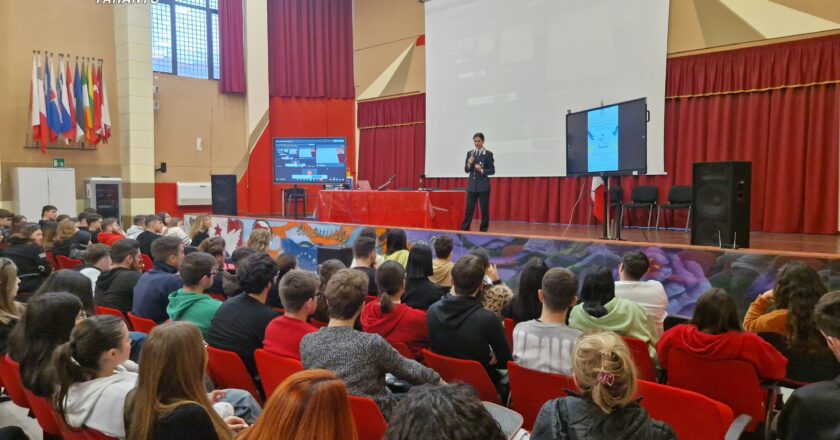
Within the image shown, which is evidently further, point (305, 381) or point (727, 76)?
point (727, 76)

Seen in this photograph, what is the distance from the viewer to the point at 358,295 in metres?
2.25

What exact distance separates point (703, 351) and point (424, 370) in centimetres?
119

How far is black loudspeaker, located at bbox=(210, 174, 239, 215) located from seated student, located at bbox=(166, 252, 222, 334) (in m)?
7.92

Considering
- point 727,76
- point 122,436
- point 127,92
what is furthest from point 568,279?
point 127,92

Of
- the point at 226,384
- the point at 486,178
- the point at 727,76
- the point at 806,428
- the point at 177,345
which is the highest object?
the point at 727,76

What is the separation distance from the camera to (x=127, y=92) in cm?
1109

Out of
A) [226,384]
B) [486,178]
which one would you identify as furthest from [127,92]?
[226,384]

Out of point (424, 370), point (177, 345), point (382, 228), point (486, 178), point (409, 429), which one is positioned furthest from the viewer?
point (486, 178)

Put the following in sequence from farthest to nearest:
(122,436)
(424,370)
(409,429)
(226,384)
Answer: (226,384), (424,370), (122,436), (409,429)

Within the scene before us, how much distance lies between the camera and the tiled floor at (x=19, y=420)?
3.24 meters

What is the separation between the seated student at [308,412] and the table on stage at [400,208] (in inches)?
274

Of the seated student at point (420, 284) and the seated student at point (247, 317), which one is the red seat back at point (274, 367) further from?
the seated student at point (420, 284)

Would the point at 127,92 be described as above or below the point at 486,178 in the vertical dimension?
above

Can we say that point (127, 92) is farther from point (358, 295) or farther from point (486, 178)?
point (358, 295)
